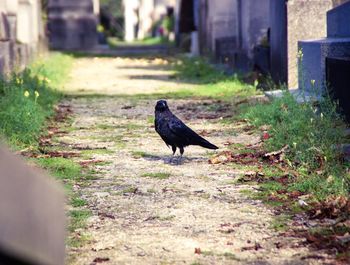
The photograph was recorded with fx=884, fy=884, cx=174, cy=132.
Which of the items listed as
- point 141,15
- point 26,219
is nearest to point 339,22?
point 26,219

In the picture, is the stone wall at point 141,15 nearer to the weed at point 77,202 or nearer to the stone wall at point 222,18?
the stone wall at point 222,18

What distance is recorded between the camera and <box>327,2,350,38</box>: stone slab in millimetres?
10367

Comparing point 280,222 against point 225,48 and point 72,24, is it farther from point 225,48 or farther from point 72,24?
point 72,24

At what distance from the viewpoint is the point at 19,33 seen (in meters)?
20.3

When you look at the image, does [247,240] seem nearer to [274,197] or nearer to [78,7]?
[274,197]

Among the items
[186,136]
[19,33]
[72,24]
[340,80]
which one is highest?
[72,24]

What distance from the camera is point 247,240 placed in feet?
15.8

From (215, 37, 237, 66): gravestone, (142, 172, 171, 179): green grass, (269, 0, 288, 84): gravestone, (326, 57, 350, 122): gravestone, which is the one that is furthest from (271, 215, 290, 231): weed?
(215, 37, 237, 66): gravestone

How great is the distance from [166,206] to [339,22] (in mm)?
5658

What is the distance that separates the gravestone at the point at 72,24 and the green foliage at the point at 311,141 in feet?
79.9

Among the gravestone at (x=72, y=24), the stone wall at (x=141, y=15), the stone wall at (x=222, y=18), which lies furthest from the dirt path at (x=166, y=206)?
the stone wall at (x=141, y=15)

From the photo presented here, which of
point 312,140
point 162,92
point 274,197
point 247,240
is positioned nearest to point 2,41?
point 162,92

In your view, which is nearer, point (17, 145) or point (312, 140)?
point (312, 140)

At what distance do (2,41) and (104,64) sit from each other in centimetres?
1002
